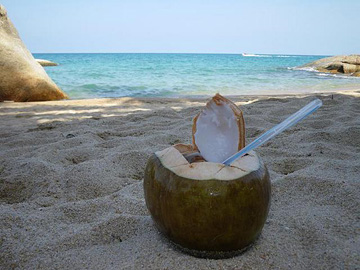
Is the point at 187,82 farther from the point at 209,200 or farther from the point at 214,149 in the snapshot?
the point at 209,200

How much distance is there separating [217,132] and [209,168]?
0.77 ft

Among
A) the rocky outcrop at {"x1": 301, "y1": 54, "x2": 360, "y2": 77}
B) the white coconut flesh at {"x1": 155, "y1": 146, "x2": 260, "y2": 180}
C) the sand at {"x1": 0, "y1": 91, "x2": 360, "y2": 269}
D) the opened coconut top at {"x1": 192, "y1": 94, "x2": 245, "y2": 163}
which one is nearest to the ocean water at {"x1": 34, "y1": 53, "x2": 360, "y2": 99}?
the rocky outcrop at {"x1": 301, "y1": 54, "x2": 360, "y2": 77}

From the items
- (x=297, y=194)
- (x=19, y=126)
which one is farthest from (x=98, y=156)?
(x=19, y=126)

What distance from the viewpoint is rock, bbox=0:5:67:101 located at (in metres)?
5.46

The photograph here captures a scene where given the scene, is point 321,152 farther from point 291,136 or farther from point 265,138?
point 265,138

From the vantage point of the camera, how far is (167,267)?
1042mm

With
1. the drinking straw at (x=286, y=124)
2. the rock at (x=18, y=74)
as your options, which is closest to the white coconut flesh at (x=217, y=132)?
the drinking straw at (x=286, y=124)

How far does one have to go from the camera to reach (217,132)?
1.26 m

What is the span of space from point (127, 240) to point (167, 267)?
0.87ft

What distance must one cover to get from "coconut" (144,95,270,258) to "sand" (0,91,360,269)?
0.07 m

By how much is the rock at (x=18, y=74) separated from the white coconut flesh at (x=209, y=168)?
5159 mm

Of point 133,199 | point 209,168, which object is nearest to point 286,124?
point 209,168

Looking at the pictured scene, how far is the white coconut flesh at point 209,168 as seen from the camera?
104 cm

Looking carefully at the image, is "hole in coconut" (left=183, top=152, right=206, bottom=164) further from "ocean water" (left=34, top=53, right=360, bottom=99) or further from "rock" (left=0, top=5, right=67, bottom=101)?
"ocean water" (left=34, top=53, right=360, bottom=99)
